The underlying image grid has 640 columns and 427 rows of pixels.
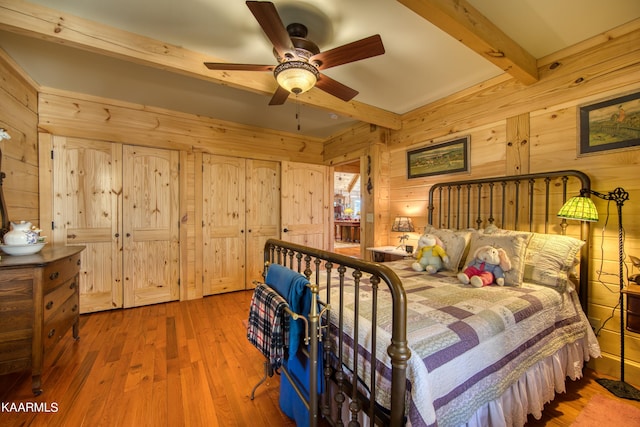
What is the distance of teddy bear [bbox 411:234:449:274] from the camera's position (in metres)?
2.23

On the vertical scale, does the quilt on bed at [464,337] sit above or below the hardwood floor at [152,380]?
above

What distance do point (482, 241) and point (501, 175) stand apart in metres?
0.90

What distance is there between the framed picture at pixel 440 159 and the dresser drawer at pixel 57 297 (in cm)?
373

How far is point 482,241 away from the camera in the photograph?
84.3 inches

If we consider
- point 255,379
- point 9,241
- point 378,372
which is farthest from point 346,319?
point 9,241

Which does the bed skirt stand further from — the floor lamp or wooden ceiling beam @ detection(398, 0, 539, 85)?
wooden ceiling beam @ detection(398, 0, 539, 85)

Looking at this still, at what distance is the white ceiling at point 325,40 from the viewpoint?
1.70m

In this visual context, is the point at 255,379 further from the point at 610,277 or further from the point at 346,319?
the point at 610,277

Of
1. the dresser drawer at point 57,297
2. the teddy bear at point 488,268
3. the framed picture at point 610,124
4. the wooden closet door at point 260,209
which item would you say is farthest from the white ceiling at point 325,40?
the dresser drawer at point 57,297

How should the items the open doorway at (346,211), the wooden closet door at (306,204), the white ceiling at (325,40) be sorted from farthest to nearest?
the open doorway at (346,211) < the wooden closet door at (306,204) < the white ceiling at (325,40)

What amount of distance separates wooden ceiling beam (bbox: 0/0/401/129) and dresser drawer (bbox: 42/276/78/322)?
1794mm

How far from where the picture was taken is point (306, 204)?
4.50 meters

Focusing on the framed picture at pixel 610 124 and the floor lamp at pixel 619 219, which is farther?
the framed picture at pixel 610 124

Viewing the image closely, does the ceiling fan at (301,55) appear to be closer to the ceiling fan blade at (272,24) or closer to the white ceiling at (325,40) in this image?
the ceiling fan blade at (272,24)
